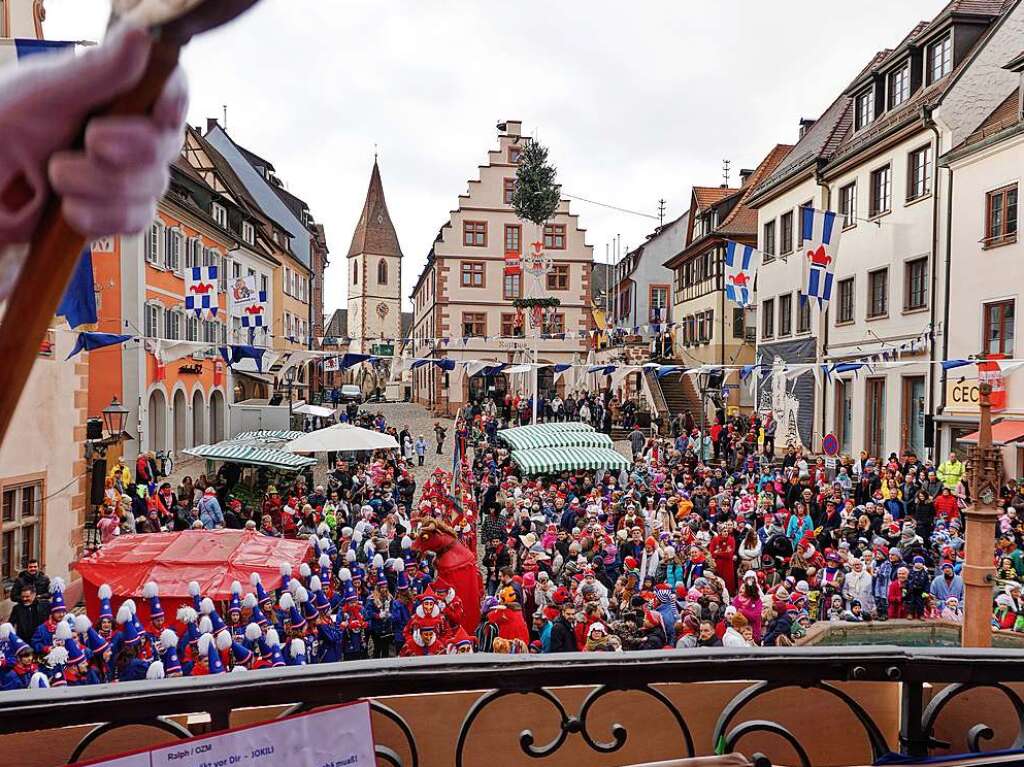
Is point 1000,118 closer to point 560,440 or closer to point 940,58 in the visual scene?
point 940,58

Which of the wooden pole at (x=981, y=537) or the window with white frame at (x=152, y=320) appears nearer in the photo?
the wooden pole at (x=981, y=537)

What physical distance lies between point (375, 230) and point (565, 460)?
2767 inches

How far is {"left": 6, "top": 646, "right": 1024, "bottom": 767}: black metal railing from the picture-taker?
1829 millimetres

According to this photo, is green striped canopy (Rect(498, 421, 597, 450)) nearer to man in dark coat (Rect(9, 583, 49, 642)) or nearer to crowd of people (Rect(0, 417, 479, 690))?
crowd of people (Rect(0, 417, 479, 690))

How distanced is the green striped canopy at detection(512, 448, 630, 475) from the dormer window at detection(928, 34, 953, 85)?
595 inches

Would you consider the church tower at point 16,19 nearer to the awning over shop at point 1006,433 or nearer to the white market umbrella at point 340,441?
the white market umbrella at point 340,441

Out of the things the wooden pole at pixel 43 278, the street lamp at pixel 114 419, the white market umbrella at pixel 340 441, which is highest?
the wooden pole at pixel 43 278

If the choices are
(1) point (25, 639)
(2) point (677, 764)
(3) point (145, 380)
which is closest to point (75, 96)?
(2) point (677, 764)

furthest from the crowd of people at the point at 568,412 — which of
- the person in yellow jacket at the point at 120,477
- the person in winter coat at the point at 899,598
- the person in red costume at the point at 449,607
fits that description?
the person in winter coat at the point at 899,598

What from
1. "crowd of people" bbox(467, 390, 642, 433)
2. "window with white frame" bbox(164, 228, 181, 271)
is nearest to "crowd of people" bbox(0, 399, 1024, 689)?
"window with white frame" bbox(164, 228, 181, 271)

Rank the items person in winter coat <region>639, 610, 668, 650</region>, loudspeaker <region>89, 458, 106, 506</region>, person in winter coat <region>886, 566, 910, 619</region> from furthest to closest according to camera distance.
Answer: loudspeaker <region>89, 458, 106, 506</region> < person in winter coat <region>886, 566, 910, 619</region> < person in winter coat <region>639, 610, 668, 650</region>

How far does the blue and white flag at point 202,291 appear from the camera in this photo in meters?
22.7

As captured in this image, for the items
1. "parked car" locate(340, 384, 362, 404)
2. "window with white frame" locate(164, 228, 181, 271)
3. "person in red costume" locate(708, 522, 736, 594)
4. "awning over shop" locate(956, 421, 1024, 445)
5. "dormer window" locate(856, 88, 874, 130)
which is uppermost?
"dormer window" locate(856, 88, 874, 130)

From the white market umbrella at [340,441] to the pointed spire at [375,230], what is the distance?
6769cm
